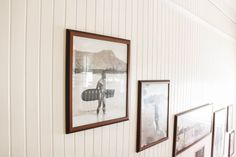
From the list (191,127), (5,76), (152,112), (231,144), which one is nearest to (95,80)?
(5,76)

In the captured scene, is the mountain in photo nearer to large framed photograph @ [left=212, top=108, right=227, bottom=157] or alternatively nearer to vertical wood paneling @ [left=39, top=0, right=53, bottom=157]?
vertical wood paneling @ [left=39, top=0, right=53, bottom=157]

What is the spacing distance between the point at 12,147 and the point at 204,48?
231 cm

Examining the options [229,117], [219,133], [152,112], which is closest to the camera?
[152,112]

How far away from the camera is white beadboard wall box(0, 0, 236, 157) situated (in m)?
0.83

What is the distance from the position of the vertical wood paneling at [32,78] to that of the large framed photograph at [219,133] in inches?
99.8

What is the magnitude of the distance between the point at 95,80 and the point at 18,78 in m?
0.40

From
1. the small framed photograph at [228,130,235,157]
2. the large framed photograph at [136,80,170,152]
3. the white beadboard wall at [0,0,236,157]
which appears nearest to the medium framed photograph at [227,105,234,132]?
the small framed photograph at [228,130,235,157]

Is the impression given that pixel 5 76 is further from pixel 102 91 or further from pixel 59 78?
pixel 102 91

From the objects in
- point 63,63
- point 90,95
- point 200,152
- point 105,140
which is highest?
point 63,63

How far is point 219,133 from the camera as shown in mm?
3033

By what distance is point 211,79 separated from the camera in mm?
2766

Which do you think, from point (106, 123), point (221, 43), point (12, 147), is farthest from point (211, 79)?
point (12, 147)

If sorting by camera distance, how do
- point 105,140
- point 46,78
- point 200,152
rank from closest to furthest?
1. point 46,78
2. point 105,140
3. point 200,152

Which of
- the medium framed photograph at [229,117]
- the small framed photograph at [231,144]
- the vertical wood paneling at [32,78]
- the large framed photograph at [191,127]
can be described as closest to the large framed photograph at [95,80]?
the vertical wood paneling at [32,78]
